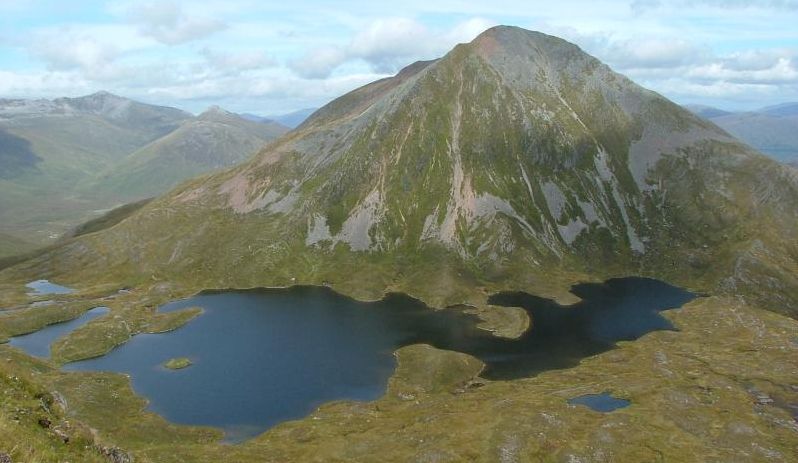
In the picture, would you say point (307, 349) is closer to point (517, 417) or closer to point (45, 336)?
point (517, 417)

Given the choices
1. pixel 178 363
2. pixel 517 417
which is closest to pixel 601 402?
pixel 517 417

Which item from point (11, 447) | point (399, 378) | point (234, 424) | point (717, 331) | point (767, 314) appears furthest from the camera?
point (767, 314)

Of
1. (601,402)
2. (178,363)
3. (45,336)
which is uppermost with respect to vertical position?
(601,402)

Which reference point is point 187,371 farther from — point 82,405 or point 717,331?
point 717,331

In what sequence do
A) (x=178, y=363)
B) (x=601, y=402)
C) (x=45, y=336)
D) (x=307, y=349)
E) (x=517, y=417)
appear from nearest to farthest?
1. (x=517, y=417)
2. (x=601, y=402)
3. (x=178, y=363)
4. (x=307, y=349)
5. (x=45, y=336)

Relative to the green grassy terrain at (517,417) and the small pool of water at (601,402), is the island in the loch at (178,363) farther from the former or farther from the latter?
the small pool of water at (601,402)

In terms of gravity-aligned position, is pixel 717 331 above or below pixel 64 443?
below

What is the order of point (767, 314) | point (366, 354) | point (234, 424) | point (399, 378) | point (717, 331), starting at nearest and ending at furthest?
point (234, 424) < point (399, 378) < point (366, 354) < point (717, 331) < point (767, 314)

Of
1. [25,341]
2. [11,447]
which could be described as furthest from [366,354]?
[11,447]
